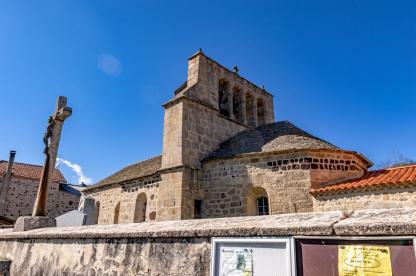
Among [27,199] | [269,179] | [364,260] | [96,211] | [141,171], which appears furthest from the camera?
[27,199]

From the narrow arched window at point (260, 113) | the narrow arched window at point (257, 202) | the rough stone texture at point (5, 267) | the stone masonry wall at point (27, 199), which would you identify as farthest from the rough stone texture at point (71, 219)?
the stone masonry wall at point (27, 199)

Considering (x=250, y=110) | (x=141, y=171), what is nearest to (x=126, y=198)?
(x=141, y=171)

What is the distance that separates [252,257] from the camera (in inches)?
86.4

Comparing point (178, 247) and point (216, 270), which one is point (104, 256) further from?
point (216, 270)

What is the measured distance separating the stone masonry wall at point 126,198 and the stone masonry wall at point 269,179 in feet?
8.77

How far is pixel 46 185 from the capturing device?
6406mm

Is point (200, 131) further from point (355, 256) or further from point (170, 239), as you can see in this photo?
A: point (355, 256)

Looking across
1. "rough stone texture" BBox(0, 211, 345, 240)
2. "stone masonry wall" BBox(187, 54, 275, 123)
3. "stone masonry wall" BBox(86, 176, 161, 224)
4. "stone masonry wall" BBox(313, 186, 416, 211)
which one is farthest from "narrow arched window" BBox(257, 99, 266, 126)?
"rough stone texture" BBox(0, 211, 345, 240)

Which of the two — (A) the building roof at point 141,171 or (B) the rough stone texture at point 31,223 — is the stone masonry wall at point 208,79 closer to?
(A) the building roof at point 141,171

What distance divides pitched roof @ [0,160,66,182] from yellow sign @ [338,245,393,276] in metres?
29.7

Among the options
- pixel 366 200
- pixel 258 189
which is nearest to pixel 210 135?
pixel 258 189

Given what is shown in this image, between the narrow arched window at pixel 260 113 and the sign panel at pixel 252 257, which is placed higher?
the narrow arched window at pixel 260 113

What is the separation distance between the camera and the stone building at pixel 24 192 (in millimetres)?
24250

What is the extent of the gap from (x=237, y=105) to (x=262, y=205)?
634cm
